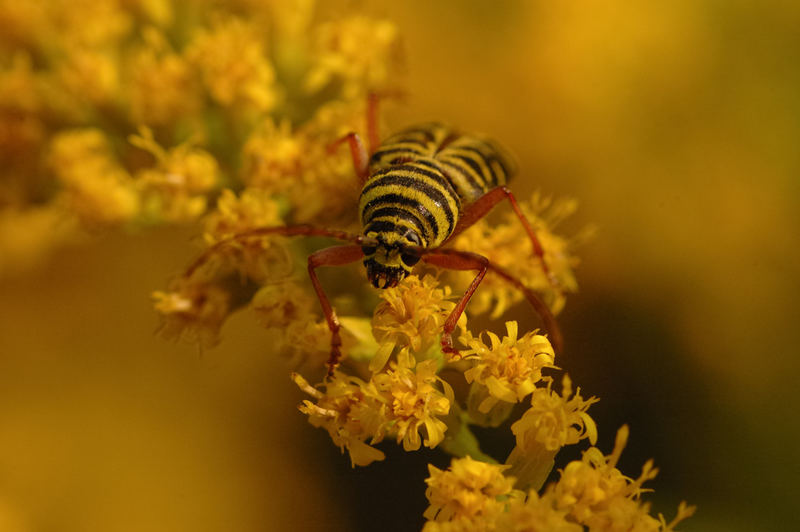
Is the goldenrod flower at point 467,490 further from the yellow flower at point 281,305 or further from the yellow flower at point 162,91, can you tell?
the yellow flower at point 162,91

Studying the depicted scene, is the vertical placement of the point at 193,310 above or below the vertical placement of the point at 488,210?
below

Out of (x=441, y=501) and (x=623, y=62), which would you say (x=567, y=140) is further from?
(x=441, y=501)

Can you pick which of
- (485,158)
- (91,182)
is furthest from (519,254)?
(91,182)

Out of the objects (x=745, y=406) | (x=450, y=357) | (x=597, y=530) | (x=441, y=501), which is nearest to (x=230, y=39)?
(x=450, y=357)

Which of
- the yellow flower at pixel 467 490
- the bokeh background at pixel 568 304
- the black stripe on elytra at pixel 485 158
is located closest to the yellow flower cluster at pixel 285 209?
the yellow flower at pixel 467 490

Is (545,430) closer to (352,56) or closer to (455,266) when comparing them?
(455,266)

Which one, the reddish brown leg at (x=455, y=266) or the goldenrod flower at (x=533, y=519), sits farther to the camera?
the reddish brown leg at (x=455, y=266)
